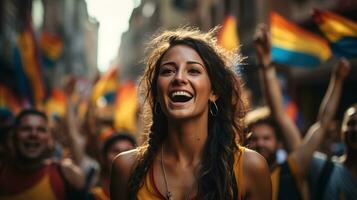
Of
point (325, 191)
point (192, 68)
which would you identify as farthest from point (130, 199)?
point (325, 191)

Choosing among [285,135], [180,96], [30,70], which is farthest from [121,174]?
[30,70]

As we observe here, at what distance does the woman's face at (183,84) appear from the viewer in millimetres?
2598

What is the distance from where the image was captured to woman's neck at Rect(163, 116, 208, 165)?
8.75 feet

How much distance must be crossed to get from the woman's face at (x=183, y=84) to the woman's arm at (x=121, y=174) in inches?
12.0

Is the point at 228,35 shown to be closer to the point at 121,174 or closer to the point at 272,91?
the point at 272,91

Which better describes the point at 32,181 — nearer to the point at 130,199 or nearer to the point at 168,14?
the point at 130,199

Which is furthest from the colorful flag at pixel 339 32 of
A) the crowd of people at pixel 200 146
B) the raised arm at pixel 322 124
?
the crowd of people at pixel 200 146

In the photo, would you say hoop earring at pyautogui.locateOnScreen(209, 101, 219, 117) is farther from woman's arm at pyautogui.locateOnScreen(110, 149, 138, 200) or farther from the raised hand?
the raised hand

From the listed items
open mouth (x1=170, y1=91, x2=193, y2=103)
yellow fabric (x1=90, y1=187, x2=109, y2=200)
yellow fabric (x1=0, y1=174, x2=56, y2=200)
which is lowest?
yellow fabric (x1=90, y1=187, x2=109, y2=200)

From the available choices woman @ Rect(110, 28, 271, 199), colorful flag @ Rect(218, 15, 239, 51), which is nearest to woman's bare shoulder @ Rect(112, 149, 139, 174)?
woman @ Rect(110, 28, 271, 199)

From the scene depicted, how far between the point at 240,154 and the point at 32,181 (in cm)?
204

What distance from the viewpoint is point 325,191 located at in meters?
3.62

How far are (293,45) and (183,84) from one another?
160 inches

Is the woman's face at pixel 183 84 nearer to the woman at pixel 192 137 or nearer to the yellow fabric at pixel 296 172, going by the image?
the woman at pixel 192 137
